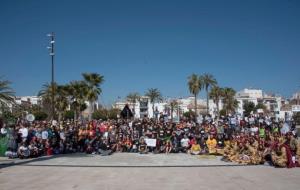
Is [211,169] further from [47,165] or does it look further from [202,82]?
[202,82]

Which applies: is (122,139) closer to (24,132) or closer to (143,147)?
(143,147)

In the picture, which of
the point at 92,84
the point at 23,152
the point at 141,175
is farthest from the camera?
the point at 92,84

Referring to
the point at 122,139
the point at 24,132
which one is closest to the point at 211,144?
the point at 122,139

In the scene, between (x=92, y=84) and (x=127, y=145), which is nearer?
(x=127, y=145)

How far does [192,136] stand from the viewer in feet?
72.7

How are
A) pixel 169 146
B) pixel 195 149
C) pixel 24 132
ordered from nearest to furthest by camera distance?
pixel 24 132 < pixel 195 149 < pixel 169 146

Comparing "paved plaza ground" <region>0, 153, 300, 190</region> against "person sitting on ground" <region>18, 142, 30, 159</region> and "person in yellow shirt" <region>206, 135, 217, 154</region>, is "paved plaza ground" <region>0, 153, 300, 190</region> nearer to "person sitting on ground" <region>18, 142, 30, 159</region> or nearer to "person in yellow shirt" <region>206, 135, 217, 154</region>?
"person sitting on ground" <region>18, 142, 30, 159</region>

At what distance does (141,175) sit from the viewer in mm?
13133

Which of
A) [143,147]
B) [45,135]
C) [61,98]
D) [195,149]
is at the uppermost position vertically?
[61,98]

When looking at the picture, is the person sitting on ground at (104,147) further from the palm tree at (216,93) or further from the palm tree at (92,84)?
the palm tree at (216,93)

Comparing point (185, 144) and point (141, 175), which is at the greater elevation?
point (185, 144)

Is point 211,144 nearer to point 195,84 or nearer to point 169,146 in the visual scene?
point 169,146

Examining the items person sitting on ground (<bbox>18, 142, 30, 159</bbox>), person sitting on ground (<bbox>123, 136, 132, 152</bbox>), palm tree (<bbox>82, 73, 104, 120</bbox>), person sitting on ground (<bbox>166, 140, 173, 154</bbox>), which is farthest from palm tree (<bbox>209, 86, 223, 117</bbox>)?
person sitting on ground (<bbox>18, 142, 30, 159</bbox>)

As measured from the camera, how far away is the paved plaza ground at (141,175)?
11.1 m
